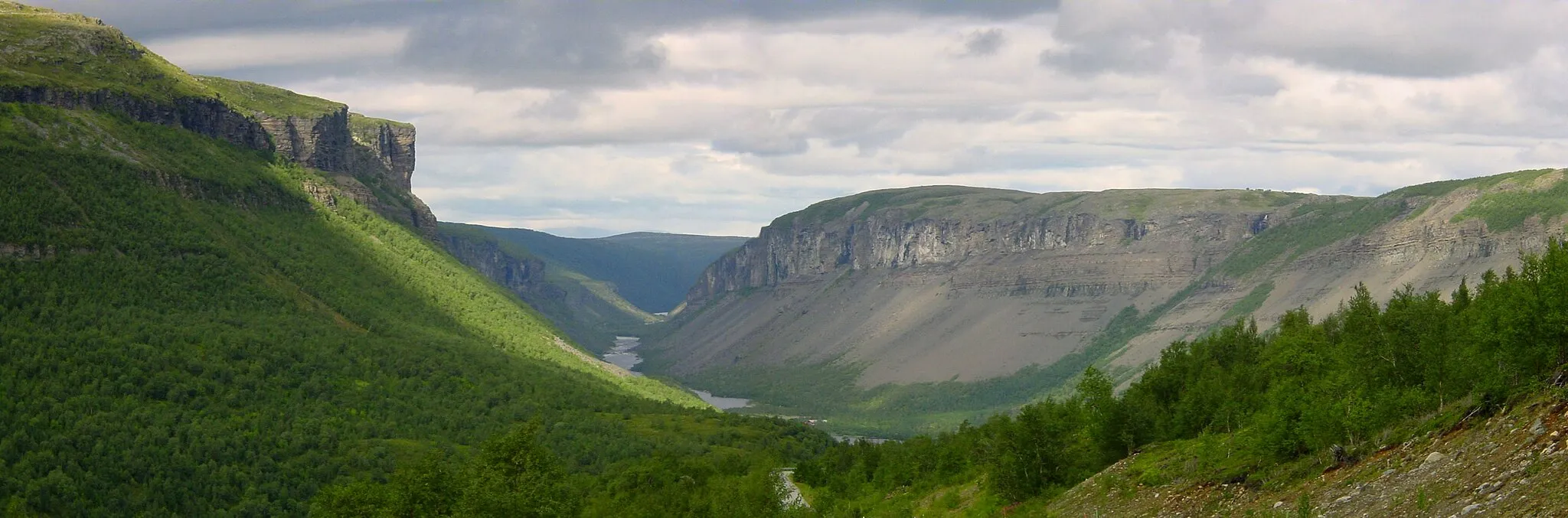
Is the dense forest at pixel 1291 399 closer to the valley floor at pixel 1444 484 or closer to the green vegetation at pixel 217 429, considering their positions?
the valley floor at pixel 1444 484

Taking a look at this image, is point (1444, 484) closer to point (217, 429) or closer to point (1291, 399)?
point (1291, 399)

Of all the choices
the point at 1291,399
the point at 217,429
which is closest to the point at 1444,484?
the point at 1291,399

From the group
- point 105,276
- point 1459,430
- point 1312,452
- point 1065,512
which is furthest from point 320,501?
→ point 105,276

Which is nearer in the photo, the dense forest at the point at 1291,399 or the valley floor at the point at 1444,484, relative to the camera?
the valley floor at the point at 1444,484

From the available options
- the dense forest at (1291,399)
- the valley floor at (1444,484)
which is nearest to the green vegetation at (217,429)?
the dense forest at (1291,399)

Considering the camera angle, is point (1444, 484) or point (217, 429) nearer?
point (1444, 484)

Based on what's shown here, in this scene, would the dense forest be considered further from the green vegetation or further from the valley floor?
the green vegetation

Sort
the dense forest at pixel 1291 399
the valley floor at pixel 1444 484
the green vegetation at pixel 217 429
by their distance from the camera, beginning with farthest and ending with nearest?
the green vegetation at pixel 217 429
the dense forest at pixel 1291 399
the valley floor at pixel 1444 484

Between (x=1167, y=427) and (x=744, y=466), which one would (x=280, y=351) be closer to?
(x=744, y=466)
